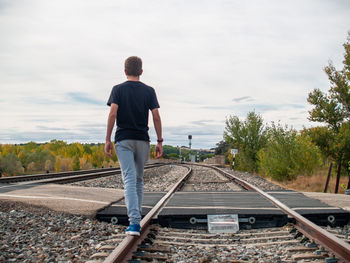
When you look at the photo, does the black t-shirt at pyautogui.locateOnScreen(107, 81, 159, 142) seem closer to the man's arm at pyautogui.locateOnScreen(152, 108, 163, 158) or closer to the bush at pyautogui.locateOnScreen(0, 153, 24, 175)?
the man's arm at pyautogui.locateOnScreen(152, 108, 163, 158)

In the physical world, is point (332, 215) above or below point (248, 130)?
below

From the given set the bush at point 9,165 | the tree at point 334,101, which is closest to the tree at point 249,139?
the tree at point 334,101

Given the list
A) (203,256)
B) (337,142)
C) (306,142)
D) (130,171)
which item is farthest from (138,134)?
(337,142)

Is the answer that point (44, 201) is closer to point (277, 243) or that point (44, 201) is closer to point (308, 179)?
point (277, 243)

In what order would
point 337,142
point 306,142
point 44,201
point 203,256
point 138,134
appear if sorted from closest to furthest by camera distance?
point 203,256
point 138,134
point 44,201
point 306,142
point 337,142

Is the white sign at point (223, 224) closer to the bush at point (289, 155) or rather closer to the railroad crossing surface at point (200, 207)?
the railroad crossing surface at point (200, 207)

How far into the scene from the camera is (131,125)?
401 centimetres

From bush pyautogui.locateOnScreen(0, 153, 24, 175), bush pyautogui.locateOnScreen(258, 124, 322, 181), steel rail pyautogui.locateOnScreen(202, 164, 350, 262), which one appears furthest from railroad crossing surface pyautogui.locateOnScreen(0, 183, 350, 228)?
bush pyautogui.locateOnScreen(0, 153, 24, 175)

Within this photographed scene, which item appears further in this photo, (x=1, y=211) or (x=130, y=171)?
(x=1, y=211)

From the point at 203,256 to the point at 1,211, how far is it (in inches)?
134

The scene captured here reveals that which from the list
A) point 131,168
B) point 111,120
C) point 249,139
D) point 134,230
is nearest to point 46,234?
point 134,230

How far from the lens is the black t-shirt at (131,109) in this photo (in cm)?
400

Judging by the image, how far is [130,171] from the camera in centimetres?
401

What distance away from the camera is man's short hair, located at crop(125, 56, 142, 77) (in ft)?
13.5
